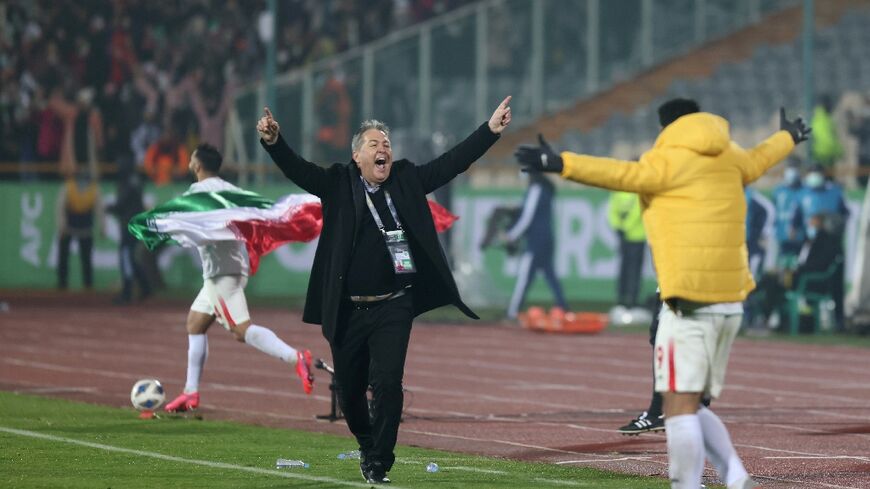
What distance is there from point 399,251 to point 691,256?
2.02 m

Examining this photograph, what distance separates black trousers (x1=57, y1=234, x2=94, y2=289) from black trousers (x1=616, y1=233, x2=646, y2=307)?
9.75 m

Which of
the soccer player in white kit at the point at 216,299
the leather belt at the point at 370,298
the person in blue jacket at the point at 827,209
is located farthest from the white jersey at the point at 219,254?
the person in blue jacket at the point at 827,209

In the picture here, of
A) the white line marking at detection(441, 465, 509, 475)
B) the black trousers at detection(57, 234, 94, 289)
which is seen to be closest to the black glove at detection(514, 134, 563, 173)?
the white line marking at detection(441, 465, 509, 475)

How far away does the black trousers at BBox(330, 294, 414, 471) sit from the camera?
10086 mm

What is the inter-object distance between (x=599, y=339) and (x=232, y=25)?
14.3 metres

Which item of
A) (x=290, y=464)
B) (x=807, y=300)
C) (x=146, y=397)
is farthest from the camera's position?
(x=807, y=300)

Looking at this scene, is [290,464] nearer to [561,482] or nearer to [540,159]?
[561,482]

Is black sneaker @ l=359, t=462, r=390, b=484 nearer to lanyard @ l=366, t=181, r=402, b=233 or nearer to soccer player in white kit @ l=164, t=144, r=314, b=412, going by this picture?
lanyard @ l=366, t=181, r=402, b=233

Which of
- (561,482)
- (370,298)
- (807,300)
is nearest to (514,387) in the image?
(561,482)

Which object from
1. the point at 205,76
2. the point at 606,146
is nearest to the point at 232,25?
the point at 205,76

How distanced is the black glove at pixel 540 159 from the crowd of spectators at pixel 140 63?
23.4m

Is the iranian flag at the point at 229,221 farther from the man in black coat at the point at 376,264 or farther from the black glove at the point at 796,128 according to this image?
the black glove at the point at 796,128

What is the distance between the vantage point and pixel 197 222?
14.2 m

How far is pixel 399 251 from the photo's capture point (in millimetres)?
10164
